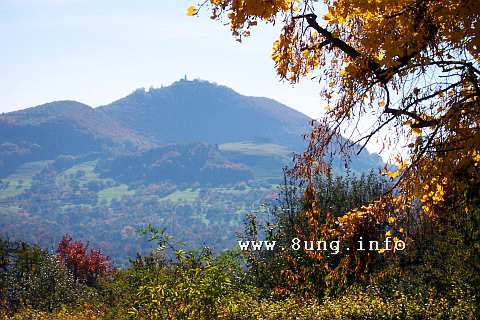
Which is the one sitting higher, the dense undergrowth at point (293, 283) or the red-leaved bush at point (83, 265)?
the dense undergrowth at point (293, 283)

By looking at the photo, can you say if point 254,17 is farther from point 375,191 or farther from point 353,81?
point 375,191

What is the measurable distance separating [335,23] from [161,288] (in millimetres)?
5805

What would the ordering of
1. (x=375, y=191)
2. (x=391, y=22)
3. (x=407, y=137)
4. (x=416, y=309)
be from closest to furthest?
(x=391, y=22) < (x=407, y=137) < (x=416, y=309) < (x=375, y=191)

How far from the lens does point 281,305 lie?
33.4 ft

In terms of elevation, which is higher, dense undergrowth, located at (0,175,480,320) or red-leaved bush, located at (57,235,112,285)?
dense undergrowth, located at (0,175,480,320)

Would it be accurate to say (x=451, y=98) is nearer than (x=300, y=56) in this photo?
Yes

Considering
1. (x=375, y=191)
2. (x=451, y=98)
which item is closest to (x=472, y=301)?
(x=451, y=98)

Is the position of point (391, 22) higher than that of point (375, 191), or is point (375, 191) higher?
point (391, 22)

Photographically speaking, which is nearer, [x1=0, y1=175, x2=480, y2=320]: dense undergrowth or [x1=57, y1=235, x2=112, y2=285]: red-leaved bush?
[x1=0, y1=175, x2=480, y2=320]: dense undergrowth

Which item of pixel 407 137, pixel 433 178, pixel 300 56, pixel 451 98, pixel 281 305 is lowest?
pixel 281 305

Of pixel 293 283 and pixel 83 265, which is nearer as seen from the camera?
pixel 293 283

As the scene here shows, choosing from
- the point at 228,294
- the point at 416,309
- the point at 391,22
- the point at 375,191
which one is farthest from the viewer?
the point at 375,191

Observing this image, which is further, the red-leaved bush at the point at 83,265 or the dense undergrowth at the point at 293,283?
the red-leaved bush at the point at 83,265

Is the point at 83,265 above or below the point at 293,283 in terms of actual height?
below
